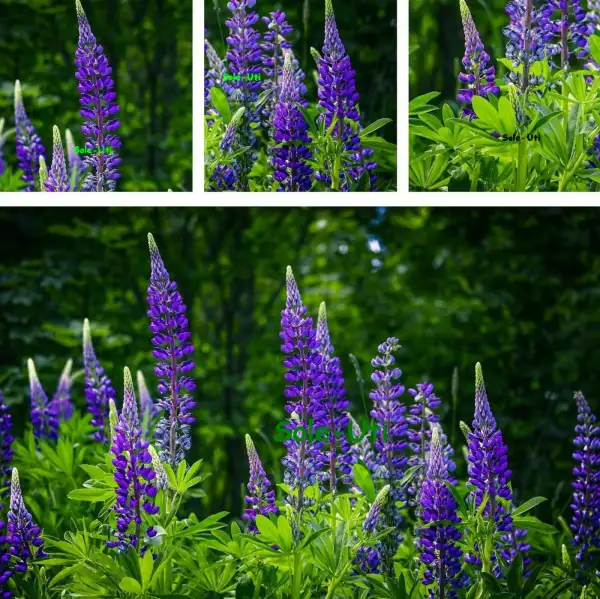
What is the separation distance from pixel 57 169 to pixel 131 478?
3.51 feet

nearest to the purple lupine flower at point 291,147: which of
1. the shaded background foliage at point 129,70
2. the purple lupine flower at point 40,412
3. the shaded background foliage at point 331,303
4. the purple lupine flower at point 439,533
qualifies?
the shaded background foliage at point 331,303

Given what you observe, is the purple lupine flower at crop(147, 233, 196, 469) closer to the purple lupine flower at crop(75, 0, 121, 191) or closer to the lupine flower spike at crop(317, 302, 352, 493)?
the purple lupine flower at crop(75, 0, 121, 191)

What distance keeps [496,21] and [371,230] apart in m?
0.80

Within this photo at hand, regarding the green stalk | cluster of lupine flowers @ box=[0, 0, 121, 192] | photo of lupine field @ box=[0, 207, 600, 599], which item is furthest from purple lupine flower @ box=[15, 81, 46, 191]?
the green stalk

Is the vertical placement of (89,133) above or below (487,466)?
above

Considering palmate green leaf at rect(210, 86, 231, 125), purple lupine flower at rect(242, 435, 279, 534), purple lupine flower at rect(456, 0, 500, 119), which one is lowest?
A: purple lupine flower at rect(242, 435, 279, 534)

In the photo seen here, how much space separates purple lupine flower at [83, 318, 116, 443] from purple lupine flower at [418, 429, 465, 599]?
3.72ft

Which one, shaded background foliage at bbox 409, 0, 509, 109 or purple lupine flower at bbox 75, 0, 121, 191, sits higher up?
shaded background foliage at bbox 409, 0, 509, 109

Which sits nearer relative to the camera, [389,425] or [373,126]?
[373,126]

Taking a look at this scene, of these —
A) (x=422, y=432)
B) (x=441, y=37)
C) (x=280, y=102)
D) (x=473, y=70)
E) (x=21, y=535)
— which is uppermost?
(x=441, y=37)

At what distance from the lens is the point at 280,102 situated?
3.19 meters

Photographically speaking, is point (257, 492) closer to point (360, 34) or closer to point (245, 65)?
point (245, 65)

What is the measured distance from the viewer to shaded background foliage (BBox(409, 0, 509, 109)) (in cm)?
313

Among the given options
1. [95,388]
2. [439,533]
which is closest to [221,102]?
[95,388]
